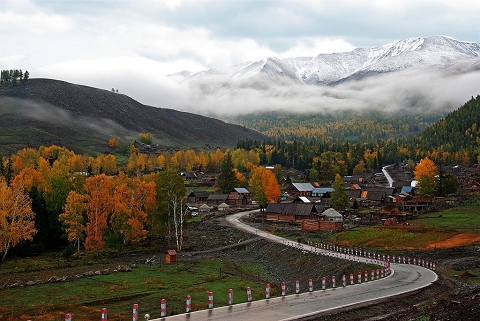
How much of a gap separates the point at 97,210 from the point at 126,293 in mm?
29903

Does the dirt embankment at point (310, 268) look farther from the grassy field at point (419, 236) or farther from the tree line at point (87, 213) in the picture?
the grassy field at point (419, 236)

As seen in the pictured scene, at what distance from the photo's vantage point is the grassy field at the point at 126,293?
1147 inches

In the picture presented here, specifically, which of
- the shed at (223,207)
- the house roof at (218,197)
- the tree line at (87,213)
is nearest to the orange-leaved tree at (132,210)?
the tree line at (87,213)

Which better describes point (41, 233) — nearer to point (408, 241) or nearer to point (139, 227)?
point (139, 227)

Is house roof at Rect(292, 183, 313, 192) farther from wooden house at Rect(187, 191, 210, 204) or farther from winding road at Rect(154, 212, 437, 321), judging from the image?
winding road at Rect(154, 212, 437, 321)

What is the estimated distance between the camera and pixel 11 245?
2361 inches

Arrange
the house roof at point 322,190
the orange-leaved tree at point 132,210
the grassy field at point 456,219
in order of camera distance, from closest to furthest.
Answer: the orange-leaved tree at point 132,210 → the grassy field at point 456,219 → the house roof at point 322,190

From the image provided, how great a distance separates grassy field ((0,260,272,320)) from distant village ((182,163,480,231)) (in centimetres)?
4223

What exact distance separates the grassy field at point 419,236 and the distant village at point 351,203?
9125 millimetres

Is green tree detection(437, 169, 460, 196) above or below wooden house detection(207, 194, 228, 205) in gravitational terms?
above

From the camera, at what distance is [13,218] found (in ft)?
189

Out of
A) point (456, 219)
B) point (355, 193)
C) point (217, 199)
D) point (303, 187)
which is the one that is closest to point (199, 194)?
point (217, 199)

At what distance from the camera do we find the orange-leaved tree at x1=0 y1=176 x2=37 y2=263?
56.7m

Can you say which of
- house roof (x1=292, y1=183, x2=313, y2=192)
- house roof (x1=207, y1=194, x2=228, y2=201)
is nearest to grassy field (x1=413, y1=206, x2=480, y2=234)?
house roof (x1=292, y1=183, x2=313, y2=192)
